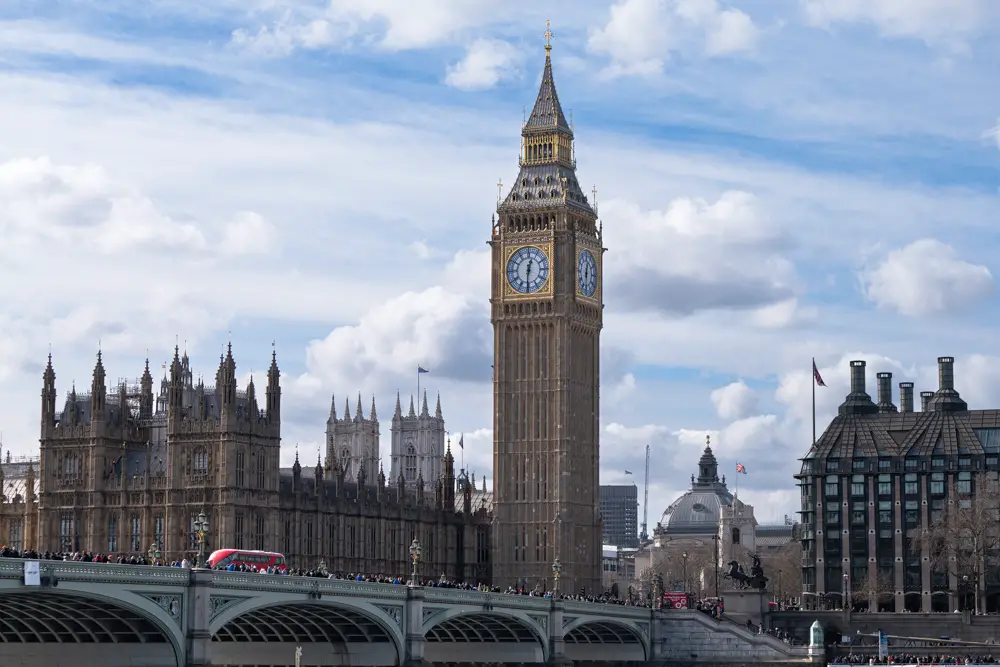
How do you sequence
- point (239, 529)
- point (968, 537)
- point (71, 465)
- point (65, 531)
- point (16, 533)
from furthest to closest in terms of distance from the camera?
point (16, 533)
point (968, 537)
point (71, 465)
point (65, 531)
point (239, 529)

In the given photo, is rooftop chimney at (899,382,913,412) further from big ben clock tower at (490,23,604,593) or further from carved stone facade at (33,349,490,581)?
carved stone facade at (33,349,490,581)

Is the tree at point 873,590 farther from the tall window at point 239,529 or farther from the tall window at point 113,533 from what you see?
the tall window at point 113,533

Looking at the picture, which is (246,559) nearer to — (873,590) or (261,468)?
(261,468)

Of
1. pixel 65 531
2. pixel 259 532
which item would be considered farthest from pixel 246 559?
pixel 65 531

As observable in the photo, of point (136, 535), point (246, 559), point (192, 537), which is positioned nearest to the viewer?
point (246, 559)

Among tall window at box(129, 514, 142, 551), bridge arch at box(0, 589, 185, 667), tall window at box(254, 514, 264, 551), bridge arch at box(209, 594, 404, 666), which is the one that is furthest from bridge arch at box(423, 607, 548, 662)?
tall window at box(129, 514, 142, 551)

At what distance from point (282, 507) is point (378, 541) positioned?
19578 millimetres

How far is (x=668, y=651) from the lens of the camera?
146375 mm

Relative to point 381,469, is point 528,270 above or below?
above

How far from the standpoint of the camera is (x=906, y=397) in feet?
643

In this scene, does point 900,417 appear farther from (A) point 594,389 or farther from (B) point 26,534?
(B) point 26,534

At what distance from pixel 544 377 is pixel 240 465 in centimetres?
4131

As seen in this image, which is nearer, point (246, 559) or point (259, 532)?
point (246, 559)

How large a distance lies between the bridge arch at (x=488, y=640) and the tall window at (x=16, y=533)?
164ft
